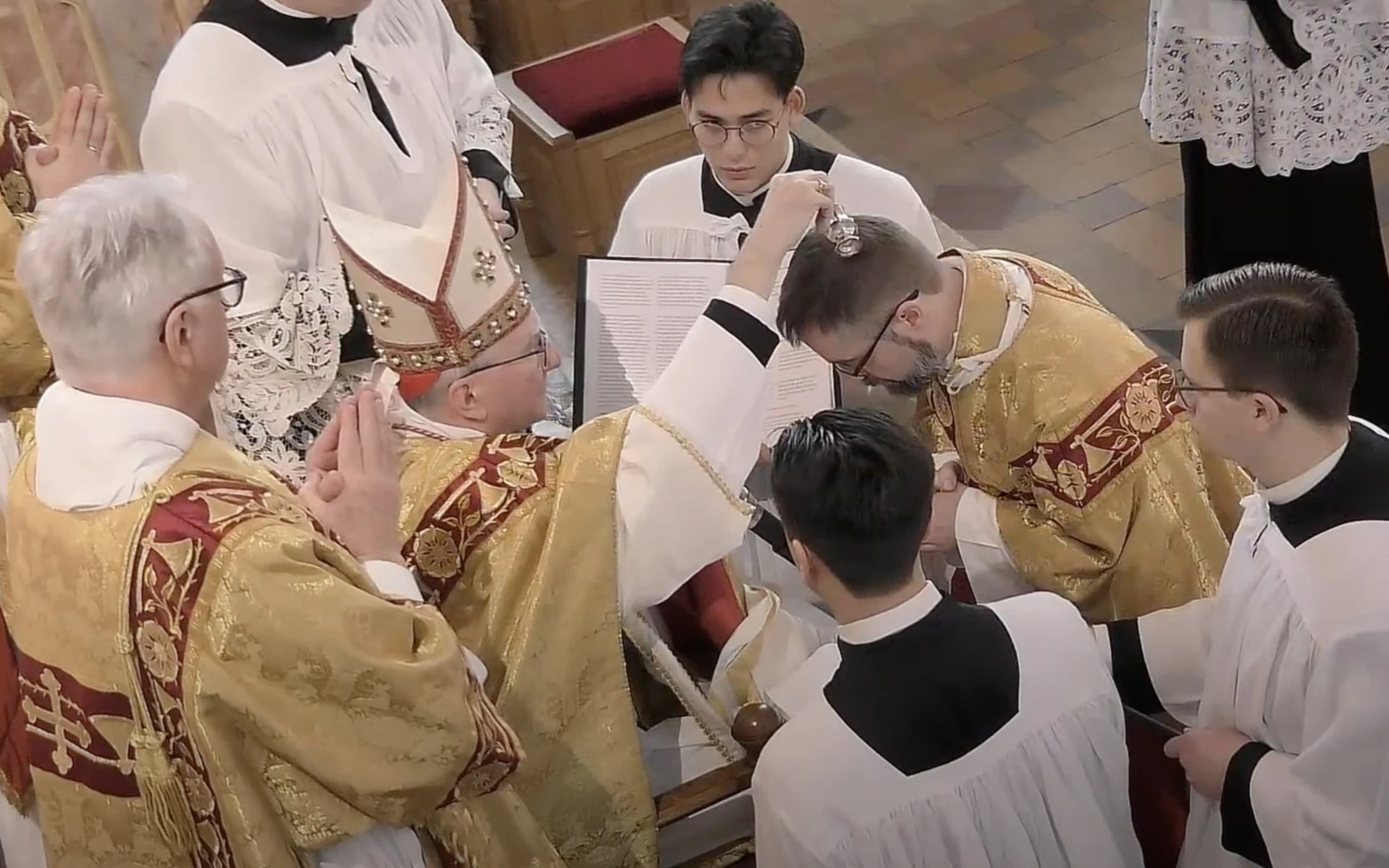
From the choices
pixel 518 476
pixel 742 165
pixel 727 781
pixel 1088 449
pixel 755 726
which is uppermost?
pixel 518 476

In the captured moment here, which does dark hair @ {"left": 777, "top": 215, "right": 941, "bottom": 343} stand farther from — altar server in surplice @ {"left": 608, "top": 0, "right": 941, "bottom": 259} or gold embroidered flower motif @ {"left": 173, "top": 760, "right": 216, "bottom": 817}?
gold embroidered flower motif @ {"left": 173, "top": 760, "right": 216, "bottom": 817}

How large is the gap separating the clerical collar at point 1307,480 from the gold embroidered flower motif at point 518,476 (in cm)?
111

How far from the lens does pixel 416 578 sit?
7.68 feet

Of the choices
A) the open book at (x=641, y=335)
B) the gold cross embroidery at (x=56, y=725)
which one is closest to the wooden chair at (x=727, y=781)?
the open book at (x=641, y=335)

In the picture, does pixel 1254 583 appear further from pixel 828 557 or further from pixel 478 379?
pixel 478 379

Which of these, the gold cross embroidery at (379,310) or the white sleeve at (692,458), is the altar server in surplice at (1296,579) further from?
the gold cross embroidery at (379,310)

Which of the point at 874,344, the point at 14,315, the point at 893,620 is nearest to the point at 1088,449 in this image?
the point at 874,344

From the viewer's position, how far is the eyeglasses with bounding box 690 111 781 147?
130 inches

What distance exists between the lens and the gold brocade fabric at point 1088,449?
2559mm

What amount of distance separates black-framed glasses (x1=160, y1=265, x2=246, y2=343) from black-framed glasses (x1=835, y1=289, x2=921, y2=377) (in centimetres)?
104

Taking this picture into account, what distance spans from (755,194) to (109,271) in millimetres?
1810

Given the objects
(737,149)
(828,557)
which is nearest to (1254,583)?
(828,557)

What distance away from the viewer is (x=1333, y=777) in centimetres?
206

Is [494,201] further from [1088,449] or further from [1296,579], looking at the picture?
[1296,579]
